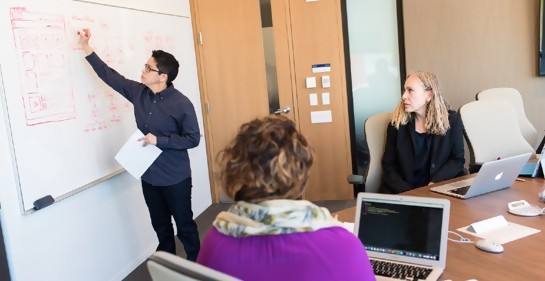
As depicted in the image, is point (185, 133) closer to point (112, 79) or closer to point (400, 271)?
point (112, 79)

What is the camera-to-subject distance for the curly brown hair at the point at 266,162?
110 centimetres

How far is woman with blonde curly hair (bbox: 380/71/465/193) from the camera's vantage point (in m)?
2.70

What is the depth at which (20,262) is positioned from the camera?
91.8 inches

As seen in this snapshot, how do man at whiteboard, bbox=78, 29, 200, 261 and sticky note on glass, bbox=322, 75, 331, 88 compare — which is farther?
sticky note on glass, bbox=322, 75, 331, 88

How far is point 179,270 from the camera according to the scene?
1.01m

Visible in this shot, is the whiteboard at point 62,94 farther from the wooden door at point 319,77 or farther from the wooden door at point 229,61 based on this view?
the wooden door at point 319,77

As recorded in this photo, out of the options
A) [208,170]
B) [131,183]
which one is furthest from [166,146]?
[208,170]

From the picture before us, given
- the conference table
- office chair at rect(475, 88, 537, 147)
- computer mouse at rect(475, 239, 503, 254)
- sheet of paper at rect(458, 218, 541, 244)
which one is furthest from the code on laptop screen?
office chair at rect(475, 88, 537, 147)

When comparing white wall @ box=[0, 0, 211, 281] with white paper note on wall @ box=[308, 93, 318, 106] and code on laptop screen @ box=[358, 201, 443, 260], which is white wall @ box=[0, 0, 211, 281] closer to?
code on laptop screen @ box=[358, 201, 443, 260]

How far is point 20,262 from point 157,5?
7.63 ft

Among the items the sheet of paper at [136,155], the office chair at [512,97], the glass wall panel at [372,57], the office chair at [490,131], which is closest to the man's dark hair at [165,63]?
the sheet of paper at [136,155]

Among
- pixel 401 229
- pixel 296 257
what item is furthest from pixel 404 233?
pixel 296 257

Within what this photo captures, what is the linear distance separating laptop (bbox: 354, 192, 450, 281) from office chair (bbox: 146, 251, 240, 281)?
70 cm

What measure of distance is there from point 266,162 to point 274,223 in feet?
0.47
